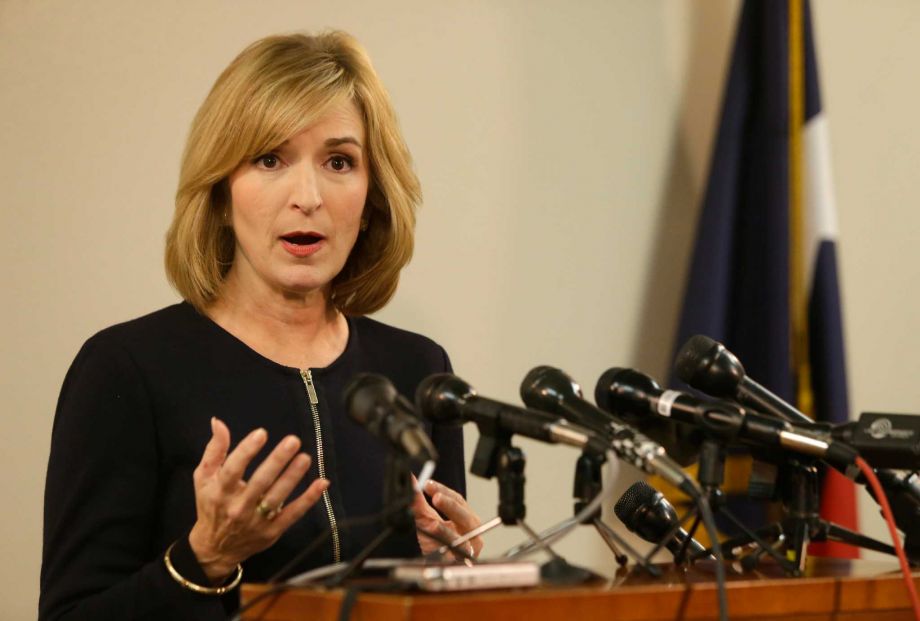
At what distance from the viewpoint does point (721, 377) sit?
1428 millimetres

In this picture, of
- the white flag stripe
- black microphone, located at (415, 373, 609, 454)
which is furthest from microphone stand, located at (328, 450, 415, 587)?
the white flag stripe

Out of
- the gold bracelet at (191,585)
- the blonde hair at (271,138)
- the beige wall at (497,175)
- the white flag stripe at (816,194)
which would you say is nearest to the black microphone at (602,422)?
the gold bracelet at (191,585)

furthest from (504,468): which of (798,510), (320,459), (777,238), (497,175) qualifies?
(777,238)

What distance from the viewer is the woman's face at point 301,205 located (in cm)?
188

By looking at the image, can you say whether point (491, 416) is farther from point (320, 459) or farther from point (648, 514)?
point (320, 459)

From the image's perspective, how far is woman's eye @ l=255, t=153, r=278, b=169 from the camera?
190 cm

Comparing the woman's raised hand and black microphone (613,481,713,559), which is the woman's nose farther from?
black microphone (613,481,713,559)

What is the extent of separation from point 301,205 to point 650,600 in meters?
0.97

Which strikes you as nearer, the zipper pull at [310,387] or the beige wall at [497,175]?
the zipper pull at [310,387]

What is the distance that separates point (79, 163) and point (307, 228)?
0.80 metres

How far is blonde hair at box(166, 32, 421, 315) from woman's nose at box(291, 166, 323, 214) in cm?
6

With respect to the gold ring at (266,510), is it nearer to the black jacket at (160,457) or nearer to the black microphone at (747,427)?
the black jacket at (160,457)

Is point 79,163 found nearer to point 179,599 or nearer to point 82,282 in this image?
point 82,282

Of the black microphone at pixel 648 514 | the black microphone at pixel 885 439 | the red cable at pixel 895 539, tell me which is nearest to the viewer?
the red cable at pixel 895 539
